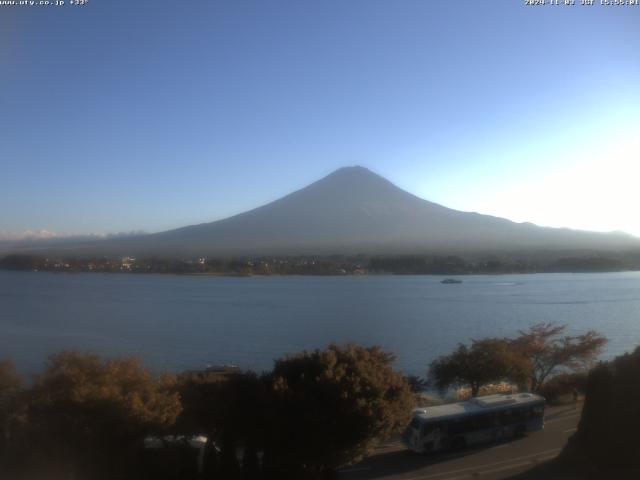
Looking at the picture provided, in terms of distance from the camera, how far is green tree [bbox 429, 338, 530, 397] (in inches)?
403

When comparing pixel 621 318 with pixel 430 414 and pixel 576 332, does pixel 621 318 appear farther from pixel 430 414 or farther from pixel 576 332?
pixel 430 414

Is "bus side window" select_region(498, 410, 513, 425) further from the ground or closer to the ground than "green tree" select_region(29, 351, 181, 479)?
closer to the ground

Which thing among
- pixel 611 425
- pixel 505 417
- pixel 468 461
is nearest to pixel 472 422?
pixel 505 417

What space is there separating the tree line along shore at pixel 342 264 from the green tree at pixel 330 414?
34566 millimetres

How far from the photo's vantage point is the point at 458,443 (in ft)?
24.1

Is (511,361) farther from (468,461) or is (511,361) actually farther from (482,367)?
(468,461)

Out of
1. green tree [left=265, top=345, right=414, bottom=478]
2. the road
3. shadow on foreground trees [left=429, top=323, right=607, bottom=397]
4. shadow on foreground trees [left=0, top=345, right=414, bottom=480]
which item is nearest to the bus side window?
the road

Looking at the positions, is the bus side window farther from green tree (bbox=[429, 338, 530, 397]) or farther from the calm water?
the calm water

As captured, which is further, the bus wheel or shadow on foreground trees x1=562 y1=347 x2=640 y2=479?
the bus wheel

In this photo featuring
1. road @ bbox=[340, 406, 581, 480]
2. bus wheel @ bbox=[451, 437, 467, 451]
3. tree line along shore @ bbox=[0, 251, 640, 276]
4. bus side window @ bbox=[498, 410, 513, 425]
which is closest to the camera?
road @ bbox=[340, 406, 581, 480]

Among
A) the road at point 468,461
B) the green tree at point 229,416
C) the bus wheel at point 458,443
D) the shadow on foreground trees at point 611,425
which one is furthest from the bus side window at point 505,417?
the green tree at point 229,416

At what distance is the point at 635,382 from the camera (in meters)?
5.25

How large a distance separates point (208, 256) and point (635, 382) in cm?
3596

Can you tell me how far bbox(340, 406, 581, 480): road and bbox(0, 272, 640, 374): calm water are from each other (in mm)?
5451
